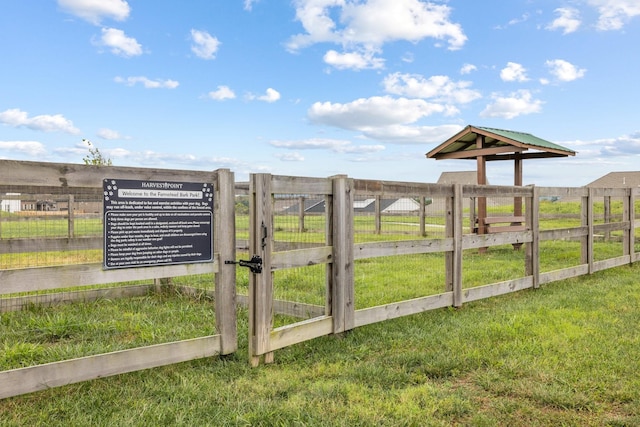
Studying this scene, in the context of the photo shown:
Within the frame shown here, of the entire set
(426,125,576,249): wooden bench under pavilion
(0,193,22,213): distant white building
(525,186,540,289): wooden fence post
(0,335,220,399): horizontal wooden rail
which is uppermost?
(426,125,576,249): wooden bench under pavilion

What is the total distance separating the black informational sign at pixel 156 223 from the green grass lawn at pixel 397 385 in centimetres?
92

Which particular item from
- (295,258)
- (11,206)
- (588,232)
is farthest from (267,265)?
(588,232)

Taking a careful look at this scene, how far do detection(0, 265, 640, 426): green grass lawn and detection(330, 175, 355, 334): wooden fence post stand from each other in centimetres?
21

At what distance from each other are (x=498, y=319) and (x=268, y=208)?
10.4 ft

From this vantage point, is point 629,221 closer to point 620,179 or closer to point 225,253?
point 225,253

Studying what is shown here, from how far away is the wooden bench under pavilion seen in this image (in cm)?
1240

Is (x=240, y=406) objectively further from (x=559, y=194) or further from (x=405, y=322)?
(x=559, y=194)

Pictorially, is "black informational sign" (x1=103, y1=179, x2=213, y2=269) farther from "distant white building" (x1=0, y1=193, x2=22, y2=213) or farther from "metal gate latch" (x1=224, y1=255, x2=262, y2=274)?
"distant white building" (x1=0, y1=193, x2=22, y2=213)

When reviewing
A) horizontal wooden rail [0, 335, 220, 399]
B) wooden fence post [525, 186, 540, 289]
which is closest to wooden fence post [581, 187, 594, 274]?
wooden fence post [525, 186, 540, 289]

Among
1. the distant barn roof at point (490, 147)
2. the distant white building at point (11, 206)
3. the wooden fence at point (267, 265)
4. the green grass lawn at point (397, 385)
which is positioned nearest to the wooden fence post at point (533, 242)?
the wooden fence at point (267, 265)

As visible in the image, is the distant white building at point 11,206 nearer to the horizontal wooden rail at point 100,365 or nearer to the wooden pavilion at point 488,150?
the horizontal wooden rail at point 100,365

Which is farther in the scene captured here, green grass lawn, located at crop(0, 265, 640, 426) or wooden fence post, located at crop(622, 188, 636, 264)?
wooden fence post, located at crop(622, 188, 636, 264)

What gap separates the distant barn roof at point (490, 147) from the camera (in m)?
12.7

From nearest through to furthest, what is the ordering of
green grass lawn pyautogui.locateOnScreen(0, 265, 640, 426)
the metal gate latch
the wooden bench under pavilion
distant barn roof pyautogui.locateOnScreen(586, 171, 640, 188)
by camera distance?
green grass lawn pyautogui.locateOnScreen(0, 265, 640, 426) < the metal gate latch < the wooden bench under pavilion < distant barn roof pyautogui.locateOnScreen(586, 171, 640, 188)
